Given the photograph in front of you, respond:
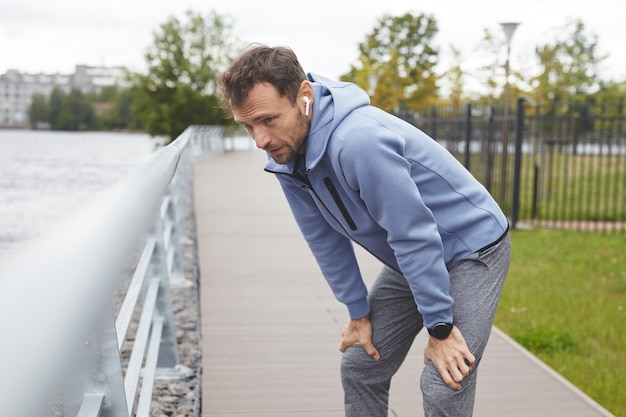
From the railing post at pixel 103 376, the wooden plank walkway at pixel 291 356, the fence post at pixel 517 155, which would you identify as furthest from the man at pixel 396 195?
the fence post at pixel 517 155

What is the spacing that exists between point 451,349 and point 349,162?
1.98 feet

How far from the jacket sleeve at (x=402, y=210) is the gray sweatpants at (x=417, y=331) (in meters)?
0.10

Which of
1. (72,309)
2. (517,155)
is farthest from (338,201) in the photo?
(517,155)

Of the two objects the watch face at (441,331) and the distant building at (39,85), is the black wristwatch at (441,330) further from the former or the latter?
the distant building at (39,85)

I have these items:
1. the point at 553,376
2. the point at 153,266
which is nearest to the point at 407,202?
the point at 153,266

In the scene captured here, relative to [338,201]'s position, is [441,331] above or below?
below

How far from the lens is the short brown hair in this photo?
221cm

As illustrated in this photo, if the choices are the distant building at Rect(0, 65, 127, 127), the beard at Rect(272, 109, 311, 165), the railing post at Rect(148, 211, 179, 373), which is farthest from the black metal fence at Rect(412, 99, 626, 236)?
the distant building at Rect(0, 65, 127, 127)

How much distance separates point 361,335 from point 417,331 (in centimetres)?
21

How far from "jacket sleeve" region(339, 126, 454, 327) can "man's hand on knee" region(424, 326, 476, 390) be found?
0.20 feet

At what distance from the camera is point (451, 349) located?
7.41 ft

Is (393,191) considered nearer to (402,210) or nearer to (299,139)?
(402,210)

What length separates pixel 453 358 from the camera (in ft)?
7.41

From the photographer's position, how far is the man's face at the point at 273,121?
2229 mm
